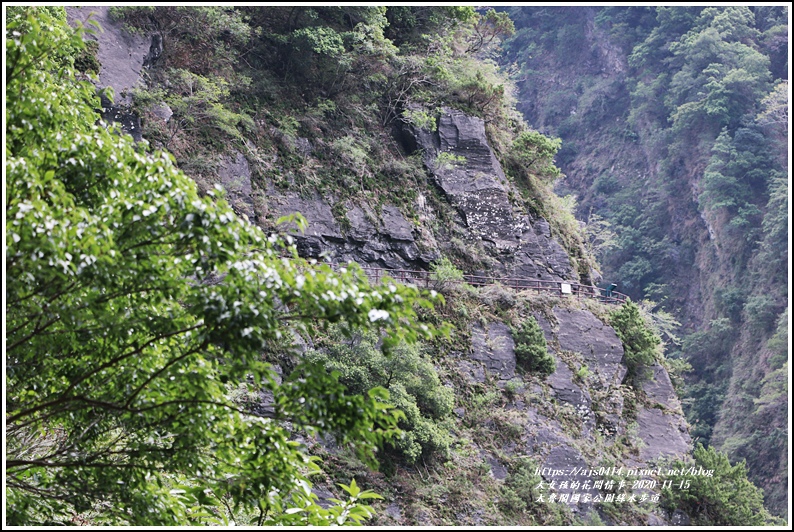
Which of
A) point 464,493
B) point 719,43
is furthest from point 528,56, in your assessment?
point 464,493

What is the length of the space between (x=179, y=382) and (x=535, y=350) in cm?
1299

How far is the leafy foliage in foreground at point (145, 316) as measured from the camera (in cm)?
361

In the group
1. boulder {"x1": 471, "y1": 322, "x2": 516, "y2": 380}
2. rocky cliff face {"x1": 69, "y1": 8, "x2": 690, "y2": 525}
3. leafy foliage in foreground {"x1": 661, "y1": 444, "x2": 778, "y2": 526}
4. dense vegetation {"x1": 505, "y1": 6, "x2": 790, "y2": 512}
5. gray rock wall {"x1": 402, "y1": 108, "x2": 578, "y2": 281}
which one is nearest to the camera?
leafy foliage in foreground {"x1": 661, "y1": 444, "x2": 778, "y2": 526}

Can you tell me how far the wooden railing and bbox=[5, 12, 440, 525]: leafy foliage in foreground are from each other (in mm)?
11589

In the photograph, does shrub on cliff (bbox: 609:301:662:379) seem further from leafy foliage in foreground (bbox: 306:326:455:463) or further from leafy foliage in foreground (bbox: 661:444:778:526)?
leafy foliage in foreground (bbox: 306:326:455:463)

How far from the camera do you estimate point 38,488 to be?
185 inches

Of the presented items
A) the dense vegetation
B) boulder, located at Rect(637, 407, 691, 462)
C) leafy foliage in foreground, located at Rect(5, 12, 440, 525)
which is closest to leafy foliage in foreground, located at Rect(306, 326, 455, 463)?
boulder, located at Rect(637, 407, 691, 462)

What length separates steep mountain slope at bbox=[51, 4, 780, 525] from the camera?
1334 centimetres

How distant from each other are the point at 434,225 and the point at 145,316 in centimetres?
1452

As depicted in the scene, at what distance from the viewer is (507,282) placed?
18.6 meters

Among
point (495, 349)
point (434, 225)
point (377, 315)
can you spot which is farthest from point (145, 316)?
point (434, 225)

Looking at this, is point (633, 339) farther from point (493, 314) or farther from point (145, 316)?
point (145, 316)

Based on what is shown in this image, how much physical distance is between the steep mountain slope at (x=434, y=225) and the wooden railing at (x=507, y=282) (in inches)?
11.0

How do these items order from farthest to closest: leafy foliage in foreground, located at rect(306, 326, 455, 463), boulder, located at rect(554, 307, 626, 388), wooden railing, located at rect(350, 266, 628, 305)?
boulder, located at rect(554, 307, 626, 388)
wooden railing, located at rect(350, 266, 628, 305)
leafy foliage in foreground, located at rect(306, 326, 455, 463)
